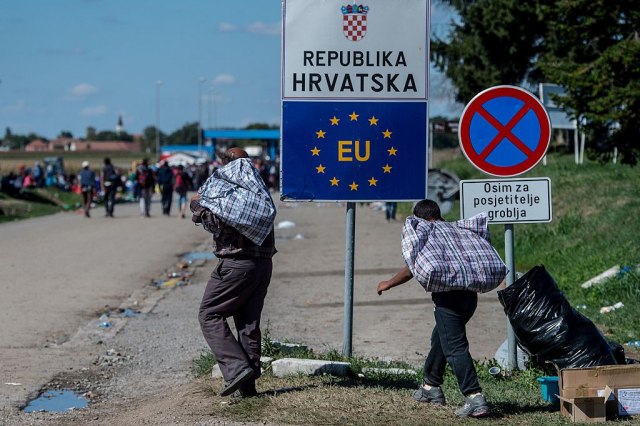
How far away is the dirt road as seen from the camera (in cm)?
848

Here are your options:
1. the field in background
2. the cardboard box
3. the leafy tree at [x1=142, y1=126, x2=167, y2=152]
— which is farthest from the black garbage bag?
the leafy tree at [x1=142, y1=126, x2=167, y2=152]

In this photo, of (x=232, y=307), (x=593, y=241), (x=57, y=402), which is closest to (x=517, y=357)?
(x=232, y=307)

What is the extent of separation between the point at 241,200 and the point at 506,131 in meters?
2.16

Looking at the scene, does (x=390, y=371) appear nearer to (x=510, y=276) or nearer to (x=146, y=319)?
(x=510, y=276)

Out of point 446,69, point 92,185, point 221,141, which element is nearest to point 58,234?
point 92,185

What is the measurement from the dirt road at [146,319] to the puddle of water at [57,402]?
0.10 metres

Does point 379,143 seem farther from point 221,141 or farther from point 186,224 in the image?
point 221,141

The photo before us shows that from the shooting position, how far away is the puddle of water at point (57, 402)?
7.88 m

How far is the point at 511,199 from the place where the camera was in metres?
7.85

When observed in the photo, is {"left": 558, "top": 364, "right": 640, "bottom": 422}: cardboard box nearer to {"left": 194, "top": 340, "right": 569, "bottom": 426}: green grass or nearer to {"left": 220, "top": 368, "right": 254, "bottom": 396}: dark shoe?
{"left": 194, "top": 340, "right": 569, "bottom": 426}: green grass

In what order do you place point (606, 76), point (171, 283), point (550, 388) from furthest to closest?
point (606, 76) → point (171, 283) → point (550, 388)

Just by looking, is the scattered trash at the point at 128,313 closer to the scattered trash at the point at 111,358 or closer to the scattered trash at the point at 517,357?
the scattered trash at the point at 111,358

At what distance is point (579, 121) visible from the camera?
19.9 metres

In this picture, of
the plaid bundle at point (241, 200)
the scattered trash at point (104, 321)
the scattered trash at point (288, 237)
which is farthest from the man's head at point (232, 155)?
the scattered trash at point (288, 237)
